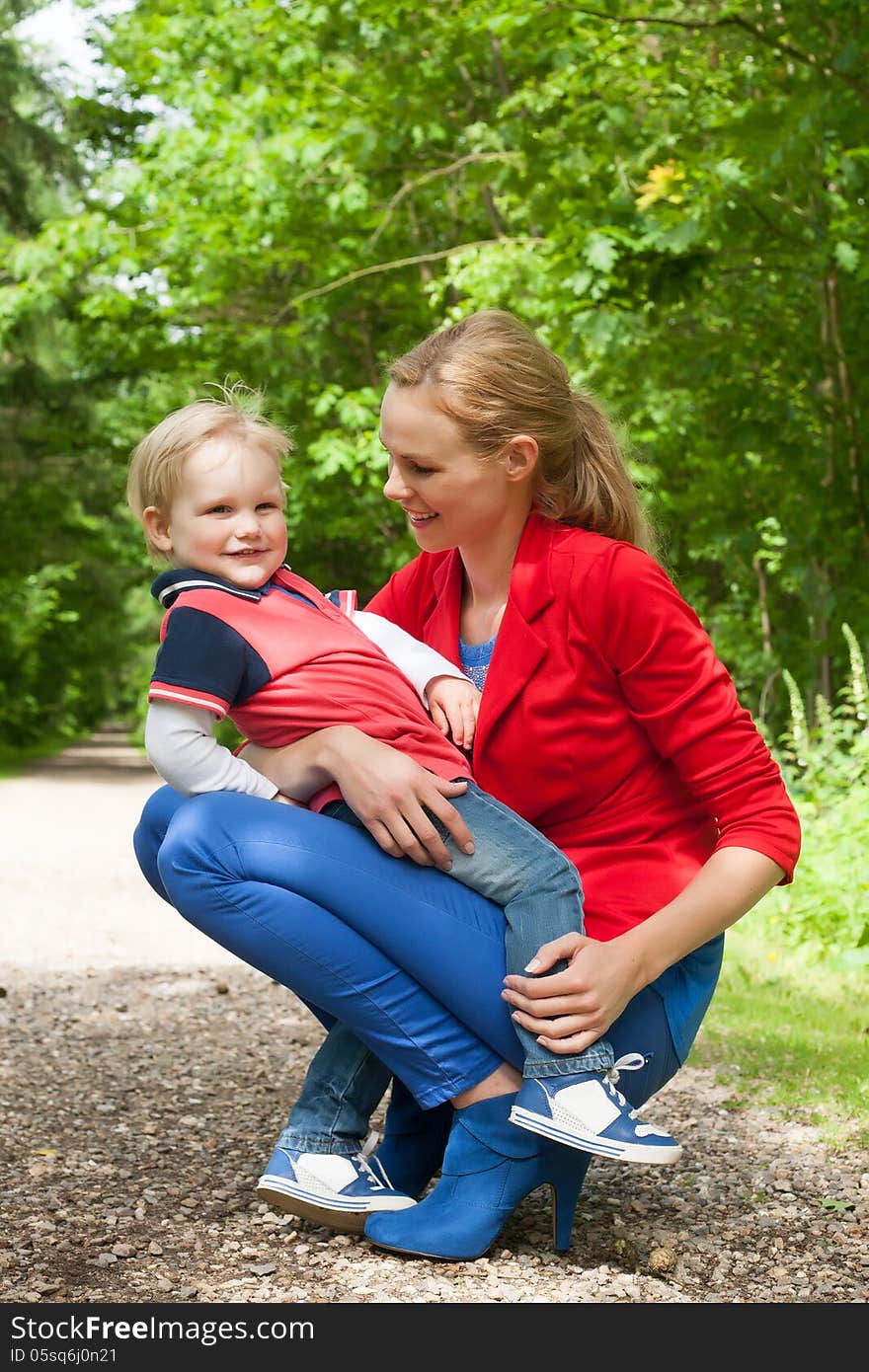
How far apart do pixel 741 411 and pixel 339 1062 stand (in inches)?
217

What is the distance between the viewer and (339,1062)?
2508mm

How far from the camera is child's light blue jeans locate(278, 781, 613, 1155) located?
222 cm

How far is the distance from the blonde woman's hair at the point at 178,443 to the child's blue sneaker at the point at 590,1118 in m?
1.18

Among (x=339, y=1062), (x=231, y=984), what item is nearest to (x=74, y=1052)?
(x=231, y=984)

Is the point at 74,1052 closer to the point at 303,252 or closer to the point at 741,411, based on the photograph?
the point at 741,411

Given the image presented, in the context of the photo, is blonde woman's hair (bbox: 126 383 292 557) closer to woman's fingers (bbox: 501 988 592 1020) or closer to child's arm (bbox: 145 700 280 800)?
child's arm (bbox: 145 700 280 800)

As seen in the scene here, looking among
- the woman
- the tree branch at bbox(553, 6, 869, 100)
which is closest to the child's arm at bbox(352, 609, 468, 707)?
the woman

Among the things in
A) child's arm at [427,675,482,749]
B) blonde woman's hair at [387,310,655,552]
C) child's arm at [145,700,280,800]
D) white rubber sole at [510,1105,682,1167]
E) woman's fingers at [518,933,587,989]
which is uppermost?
blonde woman's hair at [387,310,655,552]

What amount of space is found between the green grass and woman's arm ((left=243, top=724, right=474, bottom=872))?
4.61ft

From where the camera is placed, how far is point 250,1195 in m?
2.74

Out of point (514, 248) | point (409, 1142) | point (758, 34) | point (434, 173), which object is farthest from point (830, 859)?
point (434, 173)

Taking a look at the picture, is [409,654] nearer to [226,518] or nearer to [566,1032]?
[226,518]

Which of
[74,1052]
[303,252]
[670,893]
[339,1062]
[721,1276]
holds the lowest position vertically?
[74,1052]

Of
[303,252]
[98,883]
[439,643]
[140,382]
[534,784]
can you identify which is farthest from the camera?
[140,382]
